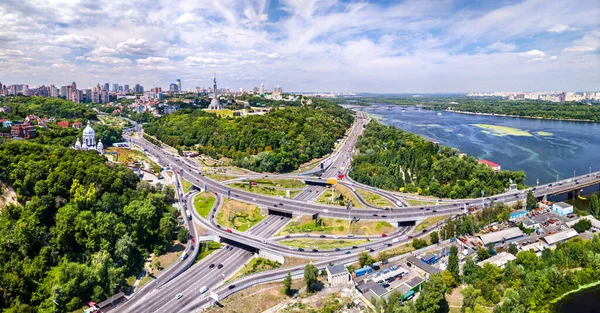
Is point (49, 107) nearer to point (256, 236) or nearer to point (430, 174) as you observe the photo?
point (256, 236)

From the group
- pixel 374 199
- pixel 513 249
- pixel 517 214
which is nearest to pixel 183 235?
pixel 374 199

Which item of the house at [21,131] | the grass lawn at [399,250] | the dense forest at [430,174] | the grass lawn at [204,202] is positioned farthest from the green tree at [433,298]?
the house at [21,131]

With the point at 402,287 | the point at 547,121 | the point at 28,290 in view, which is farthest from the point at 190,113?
the point at 547,121

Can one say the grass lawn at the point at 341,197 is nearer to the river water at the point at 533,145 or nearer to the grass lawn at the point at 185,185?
the grass lawn at the point at 185,185

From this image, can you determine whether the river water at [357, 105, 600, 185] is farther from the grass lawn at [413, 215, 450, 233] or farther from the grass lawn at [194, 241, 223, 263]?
the grass lawn at [194, 241, 223, 263]

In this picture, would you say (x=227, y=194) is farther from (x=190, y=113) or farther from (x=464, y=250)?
(x=190, y=113)
